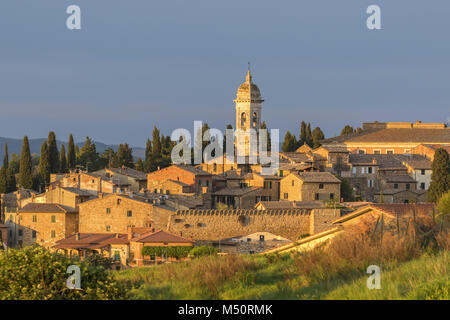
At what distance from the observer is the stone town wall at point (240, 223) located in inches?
1441

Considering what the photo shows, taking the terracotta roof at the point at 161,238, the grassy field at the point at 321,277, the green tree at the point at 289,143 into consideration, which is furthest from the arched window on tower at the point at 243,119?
the grassy field at the point at 321,277

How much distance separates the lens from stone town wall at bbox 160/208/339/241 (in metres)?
36.6

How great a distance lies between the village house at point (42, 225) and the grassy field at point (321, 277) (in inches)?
1132

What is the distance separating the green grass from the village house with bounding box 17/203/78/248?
95.9ft

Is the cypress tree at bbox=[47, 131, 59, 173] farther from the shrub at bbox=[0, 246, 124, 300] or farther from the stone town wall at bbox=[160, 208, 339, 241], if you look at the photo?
the shrub at bbox=[0, 246, 124, 300]

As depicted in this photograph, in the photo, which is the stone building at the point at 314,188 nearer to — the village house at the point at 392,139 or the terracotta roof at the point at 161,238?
the terracotta roof at the point at 161,238

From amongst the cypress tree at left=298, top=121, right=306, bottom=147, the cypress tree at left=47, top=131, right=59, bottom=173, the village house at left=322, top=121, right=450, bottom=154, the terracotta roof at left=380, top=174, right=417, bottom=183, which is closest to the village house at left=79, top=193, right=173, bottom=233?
the terracotta roof at left=380, top=174, right=417, bottom=183

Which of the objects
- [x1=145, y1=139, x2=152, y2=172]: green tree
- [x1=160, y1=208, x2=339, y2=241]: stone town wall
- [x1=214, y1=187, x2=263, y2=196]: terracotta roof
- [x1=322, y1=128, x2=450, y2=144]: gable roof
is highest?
[x1=322, y1=128, x2=450, y2=144]: gable roof

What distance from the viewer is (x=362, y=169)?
2167 inches

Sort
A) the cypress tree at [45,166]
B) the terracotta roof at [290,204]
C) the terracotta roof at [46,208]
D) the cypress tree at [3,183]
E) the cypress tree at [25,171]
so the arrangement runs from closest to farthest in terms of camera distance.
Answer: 1. the terracotta roof at [290,204]
2. the terracotta roof at [46,208]
3. the cypress tree at [3,183]
4. the cypress tree at [25,171]
5. the cypress tree at [45,166]

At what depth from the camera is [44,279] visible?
1277 cm

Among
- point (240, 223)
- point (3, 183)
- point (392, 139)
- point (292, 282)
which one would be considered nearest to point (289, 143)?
point (392, 139)
